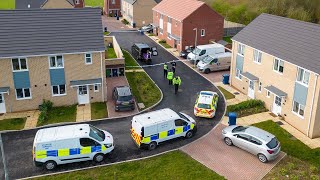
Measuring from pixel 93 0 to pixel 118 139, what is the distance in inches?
3689

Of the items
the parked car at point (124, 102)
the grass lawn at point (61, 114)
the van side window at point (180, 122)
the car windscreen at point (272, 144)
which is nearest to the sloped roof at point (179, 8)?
the parked car at point (124, 102)

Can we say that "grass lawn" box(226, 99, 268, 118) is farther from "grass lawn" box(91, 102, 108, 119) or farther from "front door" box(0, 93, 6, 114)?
"front door" box(0, 93, 6, 114)

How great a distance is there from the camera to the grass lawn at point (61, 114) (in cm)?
2856

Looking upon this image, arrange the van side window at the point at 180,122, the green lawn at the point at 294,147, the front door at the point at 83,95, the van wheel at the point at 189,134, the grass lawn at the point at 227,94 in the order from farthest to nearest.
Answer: the grass lawn at the point at 227,94 < the front door at the point at 83,95 < the van wheel at the point at 189,134 < the van side window at the point at 180,122 < the green lawn at the point at 294,147

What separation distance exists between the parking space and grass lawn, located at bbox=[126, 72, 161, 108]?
27.5ft

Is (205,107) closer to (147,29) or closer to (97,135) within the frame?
(97,135)

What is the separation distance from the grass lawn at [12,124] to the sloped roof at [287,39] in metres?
21.0

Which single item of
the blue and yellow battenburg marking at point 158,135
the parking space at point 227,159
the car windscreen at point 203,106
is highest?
the car windscreen at point 203,106

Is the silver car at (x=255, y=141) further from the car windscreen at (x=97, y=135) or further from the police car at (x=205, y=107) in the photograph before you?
the car windscreen at (x=97, y=135)

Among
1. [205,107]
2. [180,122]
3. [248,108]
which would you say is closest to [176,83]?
[205,107]

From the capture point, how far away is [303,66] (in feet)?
85.3

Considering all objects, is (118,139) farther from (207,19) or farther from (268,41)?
(207,19)

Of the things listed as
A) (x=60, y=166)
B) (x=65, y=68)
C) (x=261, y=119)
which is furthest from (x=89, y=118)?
(x=261, y=119)

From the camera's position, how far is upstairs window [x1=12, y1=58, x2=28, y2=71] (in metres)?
29.3
